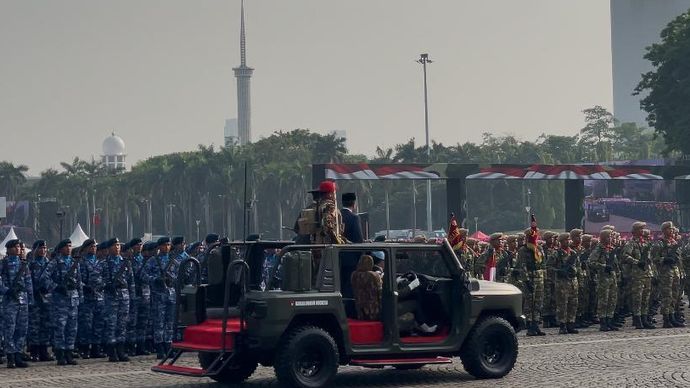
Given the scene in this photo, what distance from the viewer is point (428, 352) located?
16.0 m

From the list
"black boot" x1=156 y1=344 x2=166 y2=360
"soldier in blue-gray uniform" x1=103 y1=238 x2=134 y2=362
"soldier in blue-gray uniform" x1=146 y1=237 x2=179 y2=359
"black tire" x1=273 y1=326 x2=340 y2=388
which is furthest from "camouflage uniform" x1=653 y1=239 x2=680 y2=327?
"black tire" x1=273 y1=326 x2=340 y2=388

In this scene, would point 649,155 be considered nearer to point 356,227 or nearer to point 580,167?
point 580,167

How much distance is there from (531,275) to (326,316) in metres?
9.39

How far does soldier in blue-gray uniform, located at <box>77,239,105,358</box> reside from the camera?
796 inches

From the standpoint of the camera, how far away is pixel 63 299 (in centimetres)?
1975

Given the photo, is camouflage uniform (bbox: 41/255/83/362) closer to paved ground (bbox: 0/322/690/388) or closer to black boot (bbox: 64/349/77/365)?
black boot (bbox: 64/349/77/365)

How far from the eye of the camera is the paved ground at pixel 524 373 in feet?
53.0

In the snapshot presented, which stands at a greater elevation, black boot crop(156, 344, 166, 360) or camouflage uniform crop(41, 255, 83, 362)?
camouflage uniform crop(41, 255, 83, 362)

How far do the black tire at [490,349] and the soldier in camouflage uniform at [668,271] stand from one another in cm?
919

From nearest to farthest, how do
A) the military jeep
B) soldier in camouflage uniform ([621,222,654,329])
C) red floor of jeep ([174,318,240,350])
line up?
the military jeep → red floor of jeep ([174,318,240,350]) → soldier in camouflage uniform ([621,222,654,329])

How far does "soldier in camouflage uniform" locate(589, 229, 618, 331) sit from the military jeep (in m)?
8.09

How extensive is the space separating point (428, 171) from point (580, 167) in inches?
271

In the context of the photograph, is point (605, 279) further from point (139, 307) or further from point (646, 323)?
point (139, 307)

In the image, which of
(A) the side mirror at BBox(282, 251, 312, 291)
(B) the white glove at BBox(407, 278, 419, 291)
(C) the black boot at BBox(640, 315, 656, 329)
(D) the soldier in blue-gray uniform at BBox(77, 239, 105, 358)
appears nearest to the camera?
(A) the side mirror at BBox(282, 251, 312, 291)
